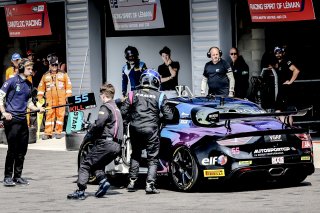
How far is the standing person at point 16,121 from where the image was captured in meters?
14.7

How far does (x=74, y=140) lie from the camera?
806 inches

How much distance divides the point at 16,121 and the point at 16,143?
319mm

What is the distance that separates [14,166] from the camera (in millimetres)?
14852

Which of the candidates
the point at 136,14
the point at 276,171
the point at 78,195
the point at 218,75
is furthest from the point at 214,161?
the point at 136,14

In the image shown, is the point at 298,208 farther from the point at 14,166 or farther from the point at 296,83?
the point at 296,83

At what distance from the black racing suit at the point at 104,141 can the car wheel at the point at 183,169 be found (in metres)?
0.79

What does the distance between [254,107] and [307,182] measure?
1.28m

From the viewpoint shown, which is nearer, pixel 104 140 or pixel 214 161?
pixel 214 161

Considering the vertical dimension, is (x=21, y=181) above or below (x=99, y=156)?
below

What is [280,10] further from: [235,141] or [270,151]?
[235,141]

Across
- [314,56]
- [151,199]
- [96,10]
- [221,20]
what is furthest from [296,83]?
[151,199]

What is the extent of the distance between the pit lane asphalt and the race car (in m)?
0.26

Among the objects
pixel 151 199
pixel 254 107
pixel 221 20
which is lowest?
pixel 151 199

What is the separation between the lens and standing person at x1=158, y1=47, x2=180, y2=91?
73.8 feet
